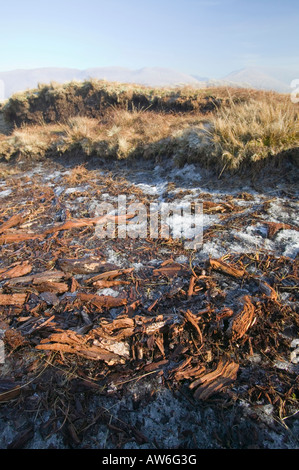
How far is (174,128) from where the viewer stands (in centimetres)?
645

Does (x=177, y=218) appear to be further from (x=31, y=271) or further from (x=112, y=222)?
(x=31, y=271)

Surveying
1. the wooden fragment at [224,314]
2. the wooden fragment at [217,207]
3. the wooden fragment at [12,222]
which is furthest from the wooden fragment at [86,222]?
the wooden fragment at [224,314]

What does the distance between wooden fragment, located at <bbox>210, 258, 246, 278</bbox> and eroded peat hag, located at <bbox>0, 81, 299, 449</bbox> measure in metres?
0.02

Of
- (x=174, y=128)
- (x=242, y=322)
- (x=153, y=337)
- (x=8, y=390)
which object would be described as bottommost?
(x=8, y=390)

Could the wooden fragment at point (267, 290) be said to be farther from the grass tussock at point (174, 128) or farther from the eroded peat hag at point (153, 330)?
the grass tussock at point (174, 128)

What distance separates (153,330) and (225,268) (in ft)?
3.61

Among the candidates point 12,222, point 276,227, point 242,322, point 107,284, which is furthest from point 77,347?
point 12,222

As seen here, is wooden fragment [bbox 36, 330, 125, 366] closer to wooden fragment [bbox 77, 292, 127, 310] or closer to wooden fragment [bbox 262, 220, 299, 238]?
wooden fragment [bbox 77, 292, 127, 310]

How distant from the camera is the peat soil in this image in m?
1.57

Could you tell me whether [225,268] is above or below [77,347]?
above

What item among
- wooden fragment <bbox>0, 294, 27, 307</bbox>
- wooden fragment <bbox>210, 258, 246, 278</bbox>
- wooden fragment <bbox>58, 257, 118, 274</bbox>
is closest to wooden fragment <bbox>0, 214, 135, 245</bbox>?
wooden fragment <bbox>58, 257, 118, 274</bbox>

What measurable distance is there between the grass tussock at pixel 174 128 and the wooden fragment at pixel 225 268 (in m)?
2.64

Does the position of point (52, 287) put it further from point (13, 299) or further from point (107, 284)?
point (107, 284)

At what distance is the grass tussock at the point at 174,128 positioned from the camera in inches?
181
